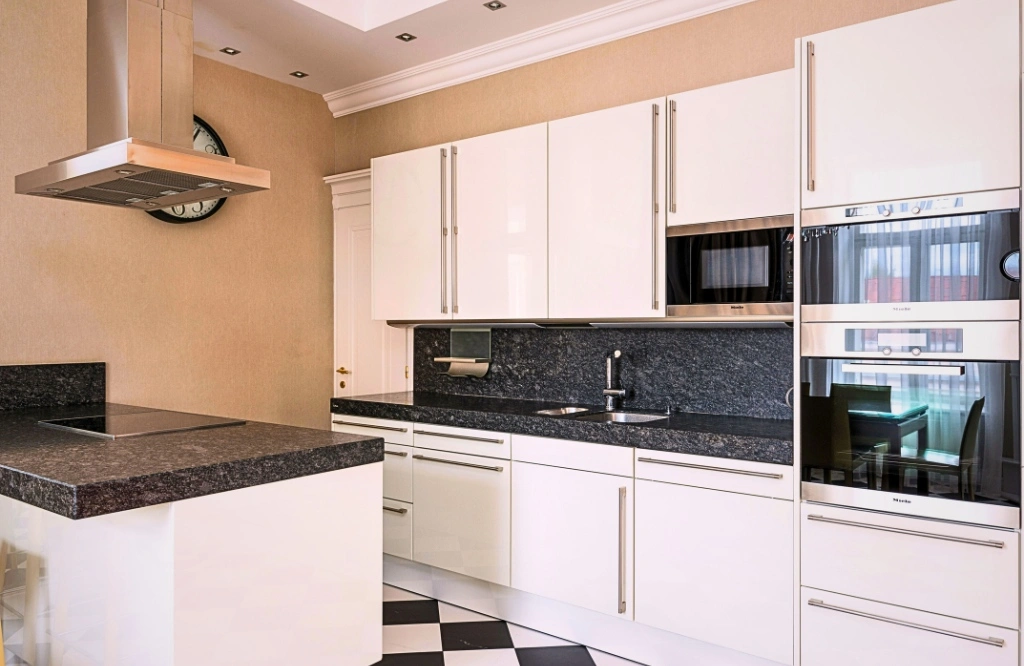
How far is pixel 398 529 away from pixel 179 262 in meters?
1.74

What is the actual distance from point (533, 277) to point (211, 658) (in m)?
1.97

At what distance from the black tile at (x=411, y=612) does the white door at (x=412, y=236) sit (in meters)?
1.36

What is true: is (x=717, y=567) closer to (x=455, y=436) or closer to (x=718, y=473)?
(x=718, y=473)

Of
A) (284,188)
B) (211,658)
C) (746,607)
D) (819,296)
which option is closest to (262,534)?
(211,658)

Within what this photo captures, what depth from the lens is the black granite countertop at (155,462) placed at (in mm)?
1528

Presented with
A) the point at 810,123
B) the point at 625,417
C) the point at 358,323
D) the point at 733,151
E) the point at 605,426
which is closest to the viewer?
the point at 810,123

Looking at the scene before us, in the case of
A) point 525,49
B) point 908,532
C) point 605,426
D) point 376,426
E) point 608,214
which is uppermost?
point 525,49

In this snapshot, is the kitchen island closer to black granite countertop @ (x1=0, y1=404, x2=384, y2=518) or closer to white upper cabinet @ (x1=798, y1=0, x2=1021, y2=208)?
black granite countertop @ (x1=0, y1=404, x2=384, y2=518)

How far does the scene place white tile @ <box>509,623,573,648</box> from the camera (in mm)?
2918

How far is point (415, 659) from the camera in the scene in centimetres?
278

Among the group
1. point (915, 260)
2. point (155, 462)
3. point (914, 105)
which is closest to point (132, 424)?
point (155, 462)

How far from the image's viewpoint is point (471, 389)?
12.8ft

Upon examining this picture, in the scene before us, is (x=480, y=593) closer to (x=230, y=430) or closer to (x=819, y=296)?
(x=230, y=430)

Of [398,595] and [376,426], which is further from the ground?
[376,426]
